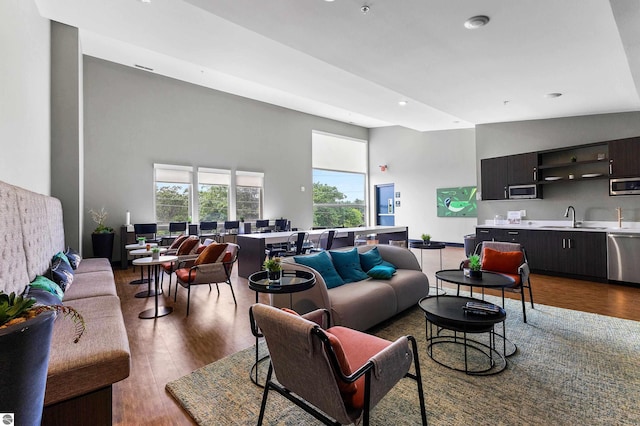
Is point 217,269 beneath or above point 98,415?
above

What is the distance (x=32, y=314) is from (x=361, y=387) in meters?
1.38

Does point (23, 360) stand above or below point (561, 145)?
below

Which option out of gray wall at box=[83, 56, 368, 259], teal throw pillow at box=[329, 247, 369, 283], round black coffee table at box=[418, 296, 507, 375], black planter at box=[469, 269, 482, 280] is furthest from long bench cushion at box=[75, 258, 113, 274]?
black planter at box=[469, 269, 482, 280]

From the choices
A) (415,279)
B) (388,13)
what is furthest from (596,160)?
(388,13)

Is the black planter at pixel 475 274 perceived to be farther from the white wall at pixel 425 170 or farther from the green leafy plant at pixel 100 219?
the green leafy plant at pixel 100 219

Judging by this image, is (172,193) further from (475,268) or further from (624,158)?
(624,158)

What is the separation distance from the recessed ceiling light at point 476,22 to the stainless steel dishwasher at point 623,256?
4253 millimetres

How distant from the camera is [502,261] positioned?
383cm

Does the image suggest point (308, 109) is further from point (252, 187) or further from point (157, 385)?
point (157, 385)

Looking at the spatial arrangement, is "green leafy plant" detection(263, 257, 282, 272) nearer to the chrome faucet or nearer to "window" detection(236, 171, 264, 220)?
the chrome faucet

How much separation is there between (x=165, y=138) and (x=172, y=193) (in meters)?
1.42

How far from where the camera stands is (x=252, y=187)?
31.2 ft

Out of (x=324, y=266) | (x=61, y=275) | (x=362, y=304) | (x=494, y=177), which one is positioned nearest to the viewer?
(x=362, y=304)

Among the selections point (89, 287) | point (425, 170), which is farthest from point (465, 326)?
point (425, 170)
